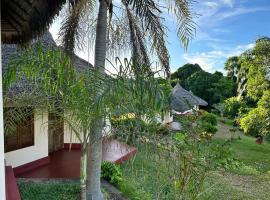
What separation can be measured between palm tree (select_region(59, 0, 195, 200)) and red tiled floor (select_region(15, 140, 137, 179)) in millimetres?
1378

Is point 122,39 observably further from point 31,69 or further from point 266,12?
point 266,12

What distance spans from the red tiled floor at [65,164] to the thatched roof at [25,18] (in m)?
4.11

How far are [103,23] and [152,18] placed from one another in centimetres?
123

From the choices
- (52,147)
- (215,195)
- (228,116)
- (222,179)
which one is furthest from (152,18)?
(228,116)

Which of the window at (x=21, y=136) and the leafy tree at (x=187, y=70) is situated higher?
the leafy tree at (x=187, y=70)

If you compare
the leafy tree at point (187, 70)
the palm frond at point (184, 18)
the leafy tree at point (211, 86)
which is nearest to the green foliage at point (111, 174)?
the palm frond at point (184, 18)

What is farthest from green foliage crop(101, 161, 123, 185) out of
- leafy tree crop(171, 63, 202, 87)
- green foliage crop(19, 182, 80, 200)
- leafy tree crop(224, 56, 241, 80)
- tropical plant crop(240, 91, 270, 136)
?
leafy tree crop(224, 56, 241, 80)

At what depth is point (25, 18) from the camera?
388 centimetres

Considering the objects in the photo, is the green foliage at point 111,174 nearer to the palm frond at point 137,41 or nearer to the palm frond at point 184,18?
the palm frond at point 137,41

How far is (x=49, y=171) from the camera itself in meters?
10.8

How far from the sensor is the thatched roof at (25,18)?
3.58 m

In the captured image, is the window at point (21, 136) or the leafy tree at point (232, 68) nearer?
the window at point (21, 136)

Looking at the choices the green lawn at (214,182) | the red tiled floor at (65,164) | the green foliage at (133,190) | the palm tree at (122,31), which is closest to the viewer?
the palm tree at (122,31)

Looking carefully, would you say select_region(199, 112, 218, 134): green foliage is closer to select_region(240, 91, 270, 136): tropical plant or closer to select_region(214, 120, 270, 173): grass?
select_region(214, 120, 270, 173): grass
